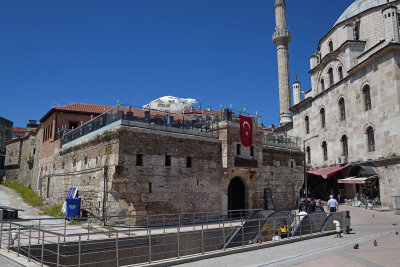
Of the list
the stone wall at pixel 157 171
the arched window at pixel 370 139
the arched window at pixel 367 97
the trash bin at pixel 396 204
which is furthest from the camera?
the arched window at pixel 367 97

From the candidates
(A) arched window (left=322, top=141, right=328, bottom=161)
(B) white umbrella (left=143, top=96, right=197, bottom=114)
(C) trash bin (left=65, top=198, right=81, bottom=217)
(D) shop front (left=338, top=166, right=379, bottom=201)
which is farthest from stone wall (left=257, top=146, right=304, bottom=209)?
(C) trash bin (left=65, top=198, right=81, bottom=217)

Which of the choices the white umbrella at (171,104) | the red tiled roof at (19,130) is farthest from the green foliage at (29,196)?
the red tiled roof at (19,130)

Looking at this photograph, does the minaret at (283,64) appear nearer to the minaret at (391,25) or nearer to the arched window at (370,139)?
the arched window at (370,139)

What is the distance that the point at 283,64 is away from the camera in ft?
138

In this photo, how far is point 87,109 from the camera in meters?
25.0

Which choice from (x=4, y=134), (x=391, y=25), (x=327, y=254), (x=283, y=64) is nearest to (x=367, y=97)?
(x=391, y=25)

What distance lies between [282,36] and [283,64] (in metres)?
3.76

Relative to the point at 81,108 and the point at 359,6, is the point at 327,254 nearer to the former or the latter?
the point at 81,108

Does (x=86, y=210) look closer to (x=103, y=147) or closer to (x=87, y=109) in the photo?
(x=103, y=147)

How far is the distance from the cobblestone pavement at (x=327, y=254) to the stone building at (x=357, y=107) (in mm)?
11496

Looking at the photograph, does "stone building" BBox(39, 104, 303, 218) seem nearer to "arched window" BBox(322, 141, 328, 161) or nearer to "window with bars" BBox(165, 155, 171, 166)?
"window with bars" BBox(165, 155, 171, 166)

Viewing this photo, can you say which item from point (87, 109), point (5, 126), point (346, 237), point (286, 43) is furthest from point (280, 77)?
point (5, 126)

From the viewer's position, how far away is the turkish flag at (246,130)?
61.9ft

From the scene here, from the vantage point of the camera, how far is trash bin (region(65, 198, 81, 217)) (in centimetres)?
1578
